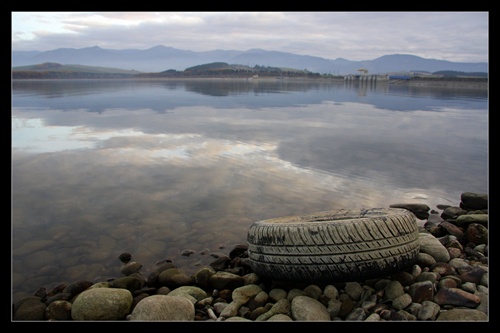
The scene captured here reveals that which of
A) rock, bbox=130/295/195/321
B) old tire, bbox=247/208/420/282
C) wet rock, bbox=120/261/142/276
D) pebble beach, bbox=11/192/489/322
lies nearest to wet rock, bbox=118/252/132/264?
wet rock, bbox=120/261/142/276

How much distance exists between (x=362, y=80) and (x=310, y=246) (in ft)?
238

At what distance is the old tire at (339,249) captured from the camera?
492cm

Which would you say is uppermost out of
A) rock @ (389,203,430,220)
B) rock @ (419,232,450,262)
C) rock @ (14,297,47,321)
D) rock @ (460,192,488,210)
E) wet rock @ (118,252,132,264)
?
rock @ (460,192,488,210)

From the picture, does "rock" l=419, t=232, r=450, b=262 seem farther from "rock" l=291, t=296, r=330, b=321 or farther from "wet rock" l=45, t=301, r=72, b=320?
"wet rock" l=45, t=301, r=72, b=320

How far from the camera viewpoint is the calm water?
22.9 feet

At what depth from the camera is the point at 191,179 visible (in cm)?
1031

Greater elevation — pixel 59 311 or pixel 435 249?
pixel 435 249

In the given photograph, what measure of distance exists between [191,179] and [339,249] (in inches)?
234

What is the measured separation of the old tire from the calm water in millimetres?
1685

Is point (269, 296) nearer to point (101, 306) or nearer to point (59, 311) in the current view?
point (101, 306)

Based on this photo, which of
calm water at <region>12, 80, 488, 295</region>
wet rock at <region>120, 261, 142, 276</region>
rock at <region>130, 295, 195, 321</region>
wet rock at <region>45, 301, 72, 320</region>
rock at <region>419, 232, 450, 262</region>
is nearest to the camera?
rock at <region>130, 295, 195, 321</region>

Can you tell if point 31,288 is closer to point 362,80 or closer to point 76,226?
point 76,226

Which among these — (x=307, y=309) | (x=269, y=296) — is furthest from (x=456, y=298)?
(x=269, y=296)

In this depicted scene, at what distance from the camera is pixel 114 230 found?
296 inches
